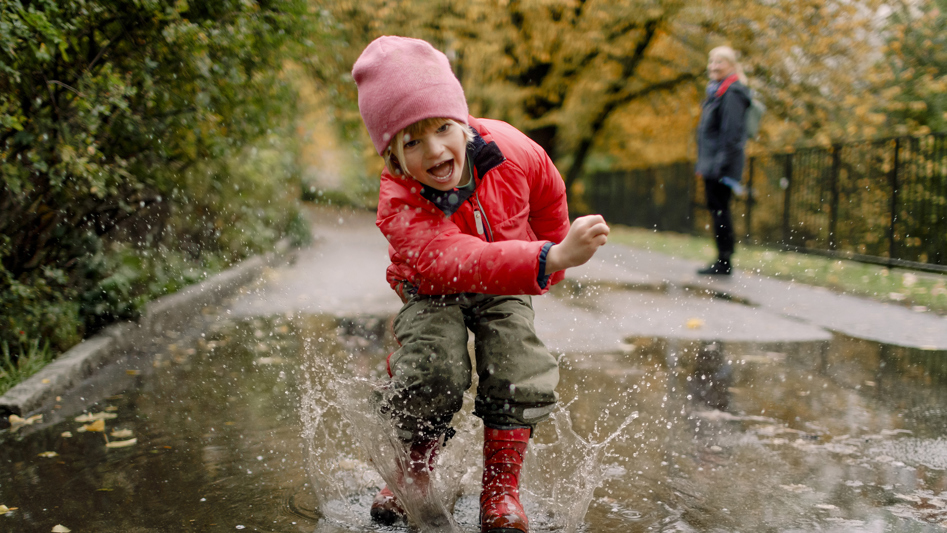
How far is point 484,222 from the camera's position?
2.68 m

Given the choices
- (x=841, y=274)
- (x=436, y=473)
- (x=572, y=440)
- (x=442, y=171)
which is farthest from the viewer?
(x=841, y=274)

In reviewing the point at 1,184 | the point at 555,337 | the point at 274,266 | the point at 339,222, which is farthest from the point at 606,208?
the point at 1,184

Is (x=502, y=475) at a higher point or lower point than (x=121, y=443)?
higher

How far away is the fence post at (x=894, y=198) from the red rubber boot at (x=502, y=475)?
8.42 meters

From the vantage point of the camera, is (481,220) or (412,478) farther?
(412,478)

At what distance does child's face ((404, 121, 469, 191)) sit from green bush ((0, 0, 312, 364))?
2418 millimetres

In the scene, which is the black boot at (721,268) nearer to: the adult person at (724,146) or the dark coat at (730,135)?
the adult person at (724,146)

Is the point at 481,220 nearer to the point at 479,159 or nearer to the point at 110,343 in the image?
the point at 479,159

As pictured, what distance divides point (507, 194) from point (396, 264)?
17.4 inches

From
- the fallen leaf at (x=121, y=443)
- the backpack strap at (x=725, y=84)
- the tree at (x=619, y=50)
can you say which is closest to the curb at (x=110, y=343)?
the fallen leaf at (x=121, y=443)

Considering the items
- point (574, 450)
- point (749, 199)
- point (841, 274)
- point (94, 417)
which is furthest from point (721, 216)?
point (94, 417)

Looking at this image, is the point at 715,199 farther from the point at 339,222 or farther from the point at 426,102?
the point at 339,222

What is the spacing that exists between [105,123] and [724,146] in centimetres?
607

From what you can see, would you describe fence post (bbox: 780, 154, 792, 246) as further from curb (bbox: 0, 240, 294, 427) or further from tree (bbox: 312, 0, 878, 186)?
curb (bbox: 0, 240, 294, 427)
